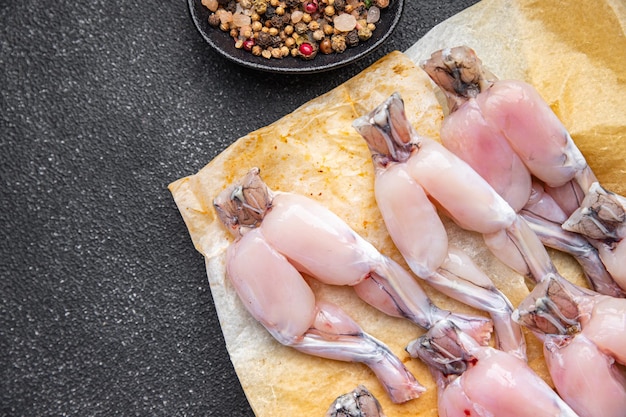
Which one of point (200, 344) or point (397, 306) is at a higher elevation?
point (397, 306)

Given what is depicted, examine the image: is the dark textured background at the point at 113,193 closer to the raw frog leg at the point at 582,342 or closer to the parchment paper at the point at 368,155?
the parchment paper at the point at 368,155

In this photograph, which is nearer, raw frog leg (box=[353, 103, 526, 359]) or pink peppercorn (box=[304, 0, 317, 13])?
raw frog leg (box=[353, 103, 526, 359])

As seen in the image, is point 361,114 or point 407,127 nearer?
point 407,127

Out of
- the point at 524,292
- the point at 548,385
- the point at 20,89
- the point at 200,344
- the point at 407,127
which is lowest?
the point at 200,344

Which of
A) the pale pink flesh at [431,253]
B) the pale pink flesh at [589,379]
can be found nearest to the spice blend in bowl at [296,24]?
the pale pink flesh at [431,253]

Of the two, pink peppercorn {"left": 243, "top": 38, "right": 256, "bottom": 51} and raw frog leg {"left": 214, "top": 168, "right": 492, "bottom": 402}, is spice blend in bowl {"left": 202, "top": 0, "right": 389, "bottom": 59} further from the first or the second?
raw frog leg {"left": 214, "top": 168, "right": 492, "bottom": 402}

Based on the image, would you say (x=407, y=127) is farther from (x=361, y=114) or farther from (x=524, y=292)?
(x=524, y=292)

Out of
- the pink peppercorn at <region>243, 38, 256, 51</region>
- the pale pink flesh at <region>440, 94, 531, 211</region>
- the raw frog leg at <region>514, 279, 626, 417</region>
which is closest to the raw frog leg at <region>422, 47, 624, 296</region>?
the pale pink flesh at <region>440, 94, 531, 211</region>

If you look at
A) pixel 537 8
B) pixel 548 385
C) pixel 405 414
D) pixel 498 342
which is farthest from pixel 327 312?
pixel 537 8
